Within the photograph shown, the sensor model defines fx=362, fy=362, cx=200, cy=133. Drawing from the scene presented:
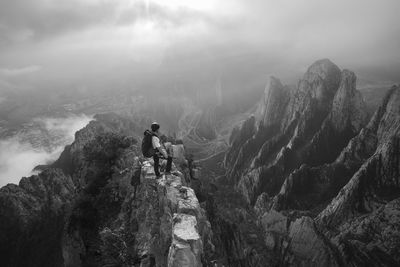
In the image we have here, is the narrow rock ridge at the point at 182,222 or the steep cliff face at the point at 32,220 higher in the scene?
the narrow rock ridge at the point at 182,222

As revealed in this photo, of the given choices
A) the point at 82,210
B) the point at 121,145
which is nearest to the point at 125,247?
the point at 82,210

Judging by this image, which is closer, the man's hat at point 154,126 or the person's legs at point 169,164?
the man's hat at point 154,126

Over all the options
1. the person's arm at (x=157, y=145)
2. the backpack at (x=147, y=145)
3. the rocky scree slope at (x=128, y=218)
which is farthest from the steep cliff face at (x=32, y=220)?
the person's arm at (x=157, y=145)

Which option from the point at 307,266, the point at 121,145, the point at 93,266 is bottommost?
the point at 307,266

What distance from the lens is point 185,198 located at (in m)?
36.4

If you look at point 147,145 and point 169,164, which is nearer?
point 147,145

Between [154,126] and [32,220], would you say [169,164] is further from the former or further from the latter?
[32,220]

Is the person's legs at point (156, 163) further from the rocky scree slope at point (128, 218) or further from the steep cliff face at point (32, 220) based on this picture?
the steep cliff face at point (32, 220)

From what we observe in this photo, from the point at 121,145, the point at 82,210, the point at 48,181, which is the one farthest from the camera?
the point at 48,181

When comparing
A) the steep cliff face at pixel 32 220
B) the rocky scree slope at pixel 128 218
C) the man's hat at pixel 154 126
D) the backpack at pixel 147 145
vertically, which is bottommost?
the steep cliff face at pixel 32 220

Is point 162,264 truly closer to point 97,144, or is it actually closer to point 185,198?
point 185,198

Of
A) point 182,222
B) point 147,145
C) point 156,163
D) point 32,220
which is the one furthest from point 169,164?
point 32,220

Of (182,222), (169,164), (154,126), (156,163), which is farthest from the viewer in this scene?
(169,164)

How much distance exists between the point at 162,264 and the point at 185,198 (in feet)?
22.2
